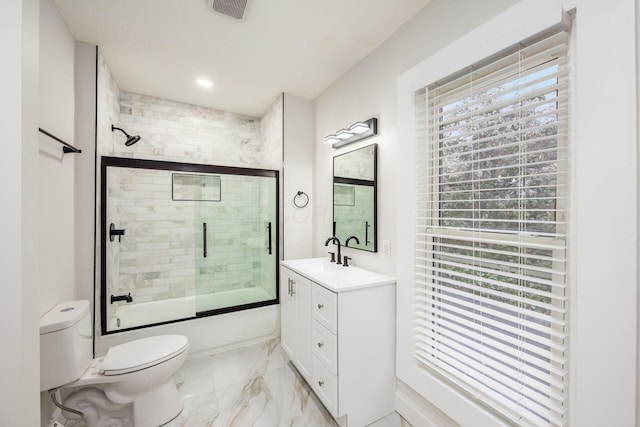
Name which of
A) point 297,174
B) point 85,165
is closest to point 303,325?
point 297,174

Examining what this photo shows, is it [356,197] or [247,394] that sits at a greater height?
[356,197]

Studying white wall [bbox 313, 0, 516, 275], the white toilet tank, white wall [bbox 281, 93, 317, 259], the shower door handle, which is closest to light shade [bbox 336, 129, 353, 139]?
white wall [bbox 313, 0, 516, 275]

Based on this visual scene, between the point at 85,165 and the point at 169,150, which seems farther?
the point at 169,150

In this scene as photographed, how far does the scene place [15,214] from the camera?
964 mm

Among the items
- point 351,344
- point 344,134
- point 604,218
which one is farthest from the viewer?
point 344,134

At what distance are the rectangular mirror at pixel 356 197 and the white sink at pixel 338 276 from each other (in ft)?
0.69

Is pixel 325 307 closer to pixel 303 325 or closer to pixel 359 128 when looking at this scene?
pixel 303 325

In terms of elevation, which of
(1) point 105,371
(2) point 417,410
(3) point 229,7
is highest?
(3) point 229,7

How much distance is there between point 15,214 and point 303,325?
1.67 meters

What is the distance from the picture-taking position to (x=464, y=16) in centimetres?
141

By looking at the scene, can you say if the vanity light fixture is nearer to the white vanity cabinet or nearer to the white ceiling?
the white ceiling

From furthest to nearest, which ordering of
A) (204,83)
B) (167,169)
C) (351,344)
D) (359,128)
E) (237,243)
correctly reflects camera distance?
(237,243), (204,83), (167,169), (359,128), (351,344)

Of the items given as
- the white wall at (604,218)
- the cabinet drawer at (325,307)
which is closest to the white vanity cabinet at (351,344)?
the cabinet drawer at (325,307)

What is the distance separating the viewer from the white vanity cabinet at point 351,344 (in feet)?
5.21
